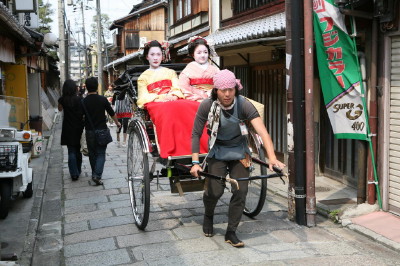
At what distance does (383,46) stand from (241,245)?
3.47 metres

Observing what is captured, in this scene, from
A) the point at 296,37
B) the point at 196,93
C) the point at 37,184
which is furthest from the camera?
the point at 37,184

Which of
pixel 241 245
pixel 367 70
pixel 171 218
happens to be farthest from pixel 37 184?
pixel 367 70

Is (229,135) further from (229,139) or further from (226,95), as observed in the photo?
(226,95)

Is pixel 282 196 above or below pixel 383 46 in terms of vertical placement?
below

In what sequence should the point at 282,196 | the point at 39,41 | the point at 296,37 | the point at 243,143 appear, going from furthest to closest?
the point at 39,41
the point at 282,196
the point at 296,37
the point at 243,143

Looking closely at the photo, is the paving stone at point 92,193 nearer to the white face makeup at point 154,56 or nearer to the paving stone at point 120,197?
the paving stone at point 120,197

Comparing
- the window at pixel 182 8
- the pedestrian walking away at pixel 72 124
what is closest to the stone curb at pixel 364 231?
the pedestrian walking away at pixel 72 124

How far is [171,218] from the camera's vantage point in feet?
22.0

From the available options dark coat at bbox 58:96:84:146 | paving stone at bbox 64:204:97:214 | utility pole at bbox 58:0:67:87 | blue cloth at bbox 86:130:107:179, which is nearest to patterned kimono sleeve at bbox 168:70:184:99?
paving stone at bbox 64:204:97:214

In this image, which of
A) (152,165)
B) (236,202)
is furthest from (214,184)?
(152,165)

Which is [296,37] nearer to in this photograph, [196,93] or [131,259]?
[196,93]

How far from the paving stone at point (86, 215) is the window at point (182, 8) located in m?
14.8

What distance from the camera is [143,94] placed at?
649 cm

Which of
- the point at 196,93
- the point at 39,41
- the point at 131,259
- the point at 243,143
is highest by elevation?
the point at 39,41
